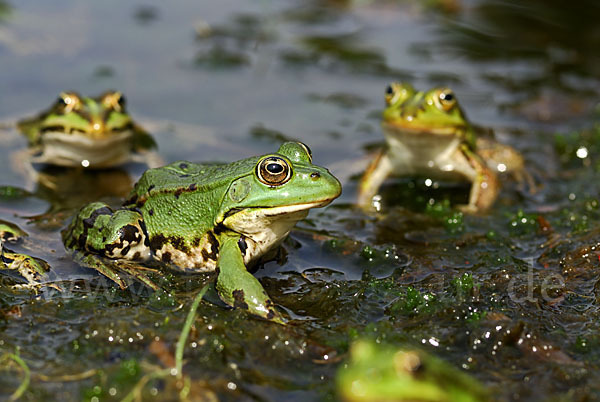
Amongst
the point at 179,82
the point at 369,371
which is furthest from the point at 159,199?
the point at 179,82

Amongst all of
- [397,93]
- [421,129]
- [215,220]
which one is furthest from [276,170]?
[397,93]

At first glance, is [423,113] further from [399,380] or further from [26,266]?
[399,380]

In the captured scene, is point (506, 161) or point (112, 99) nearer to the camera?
point (112, 99)

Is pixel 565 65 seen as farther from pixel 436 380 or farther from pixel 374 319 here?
pixel 436 380

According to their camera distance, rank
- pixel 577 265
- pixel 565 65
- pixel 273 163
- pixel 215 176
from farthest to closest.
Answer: pixel 565 65 → pixel 577 265 → pixel 215 176 → pixel 273 163

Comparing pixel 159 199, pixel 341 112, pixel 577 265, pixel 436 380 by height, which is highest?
pixel 436 380

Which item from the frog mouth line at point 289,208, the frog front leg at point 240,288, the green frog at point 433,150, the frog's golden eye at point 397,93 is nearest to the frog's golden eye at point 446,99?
the green frog at point 433,150

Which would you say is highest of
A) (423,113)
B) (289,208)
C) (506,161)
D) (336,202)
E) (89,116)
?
(289,208)
